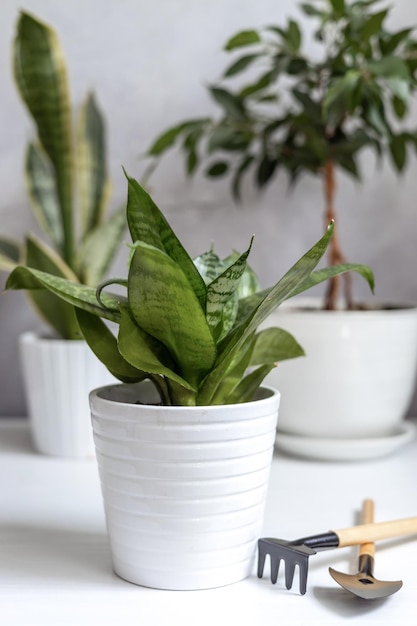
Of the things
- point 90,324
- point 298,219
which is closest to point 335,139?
point 298,219

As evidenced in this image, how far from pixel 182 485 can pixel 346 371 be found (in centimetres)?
38

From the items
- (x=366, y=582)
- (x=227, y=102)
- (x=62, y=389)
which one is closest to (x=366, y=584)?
(x=366, y=582)

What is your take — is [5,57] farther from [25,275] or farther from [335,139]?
[25,275]

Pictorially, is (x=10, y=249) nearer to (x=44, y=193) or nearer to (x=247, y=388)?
(x=44, y=193)

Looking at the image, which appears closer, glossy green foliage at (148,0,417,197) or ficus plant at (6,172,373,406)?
ficus plant at (6,172,373,406)

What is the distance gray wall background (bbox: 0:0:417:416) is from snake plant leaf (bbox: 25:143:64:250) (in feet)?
0.31

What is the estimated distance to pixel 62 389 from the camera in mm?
874

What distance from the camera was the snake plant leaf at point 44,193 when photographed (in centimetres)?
96

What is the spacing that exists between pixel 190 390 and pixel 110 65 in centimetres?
67

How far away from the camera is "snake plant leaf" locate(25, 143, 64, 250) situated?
3.17ft

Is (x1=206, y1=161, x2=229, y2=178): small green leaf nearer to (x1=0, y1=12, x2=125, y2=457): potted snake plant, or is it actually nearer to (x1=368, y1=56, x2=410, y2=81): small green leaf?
(x1=0, y1=12, x2=125, y2=457): potted snake plant

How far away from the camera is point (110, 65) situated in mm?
1058

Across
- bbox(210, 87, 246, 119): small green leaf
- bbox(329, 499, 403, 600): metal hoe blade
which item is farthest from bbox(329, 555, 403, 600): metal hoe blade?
bbox(210, 87, 246, 119): small green leaf

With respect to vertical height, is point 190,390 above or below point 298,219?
below
